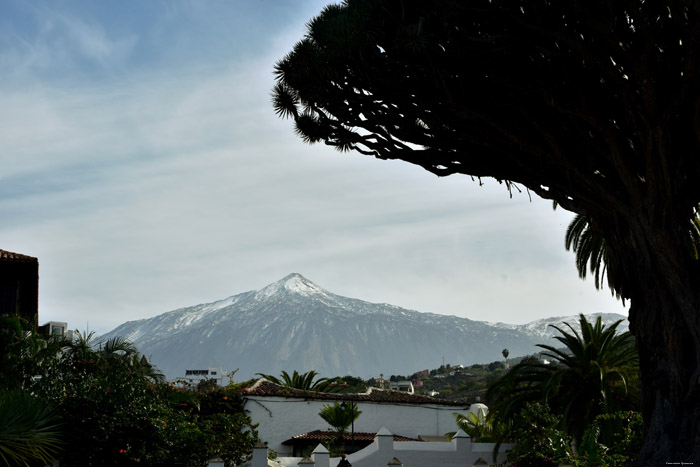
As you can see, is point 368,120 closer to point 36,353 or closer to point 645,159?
point 645,159

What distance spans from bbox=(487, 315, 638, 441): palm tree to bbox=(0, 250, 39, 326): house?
15633mm

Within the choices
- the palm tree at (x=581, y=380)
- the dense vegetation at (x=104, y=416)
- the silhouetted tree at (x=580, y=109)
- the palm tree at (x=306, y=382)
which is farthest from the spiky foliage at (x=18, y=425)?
the palm tree at (x=306, y=382)

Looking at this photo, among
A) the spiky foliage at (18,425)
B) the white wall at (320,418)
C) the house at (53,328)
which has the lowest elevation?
the white wall at (320,418)

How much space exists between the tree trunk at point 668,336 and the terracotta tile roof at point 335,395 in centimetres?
2407

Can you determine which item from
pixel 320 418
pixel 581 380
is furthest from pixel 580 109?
pixel 320 418

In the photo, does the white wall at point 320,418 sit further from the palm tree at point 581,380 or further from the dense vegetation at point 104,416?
the dense vegetation at point 104,416

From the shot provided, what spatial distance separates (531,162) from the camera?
48.4 ft

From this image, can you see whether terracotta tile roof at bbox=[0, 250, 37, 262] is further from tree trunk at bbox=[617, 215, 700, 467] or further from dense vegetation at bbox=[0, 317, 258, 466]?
tree trunk at bbox=[617, 215, 700, 467]

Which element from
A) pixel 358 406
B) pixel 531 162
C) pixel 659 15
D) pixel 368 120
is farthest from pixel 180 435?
pixel 358 406

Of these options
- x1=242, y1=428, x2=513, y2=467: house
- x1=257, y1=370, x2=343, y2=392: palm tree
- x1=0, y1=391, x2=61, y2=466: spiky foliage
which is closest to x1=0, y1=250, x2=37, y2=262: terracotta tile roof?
x1=242, y1=428, x2=513, y2=467: house

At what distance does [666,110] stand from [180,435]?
1290cm

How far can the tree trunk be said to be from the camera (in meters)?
13.5

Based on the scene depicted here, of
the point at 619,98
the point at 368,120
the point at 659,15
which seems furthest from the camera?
the point at 368,120

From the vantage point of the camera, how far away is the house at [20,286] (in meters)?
25.3
